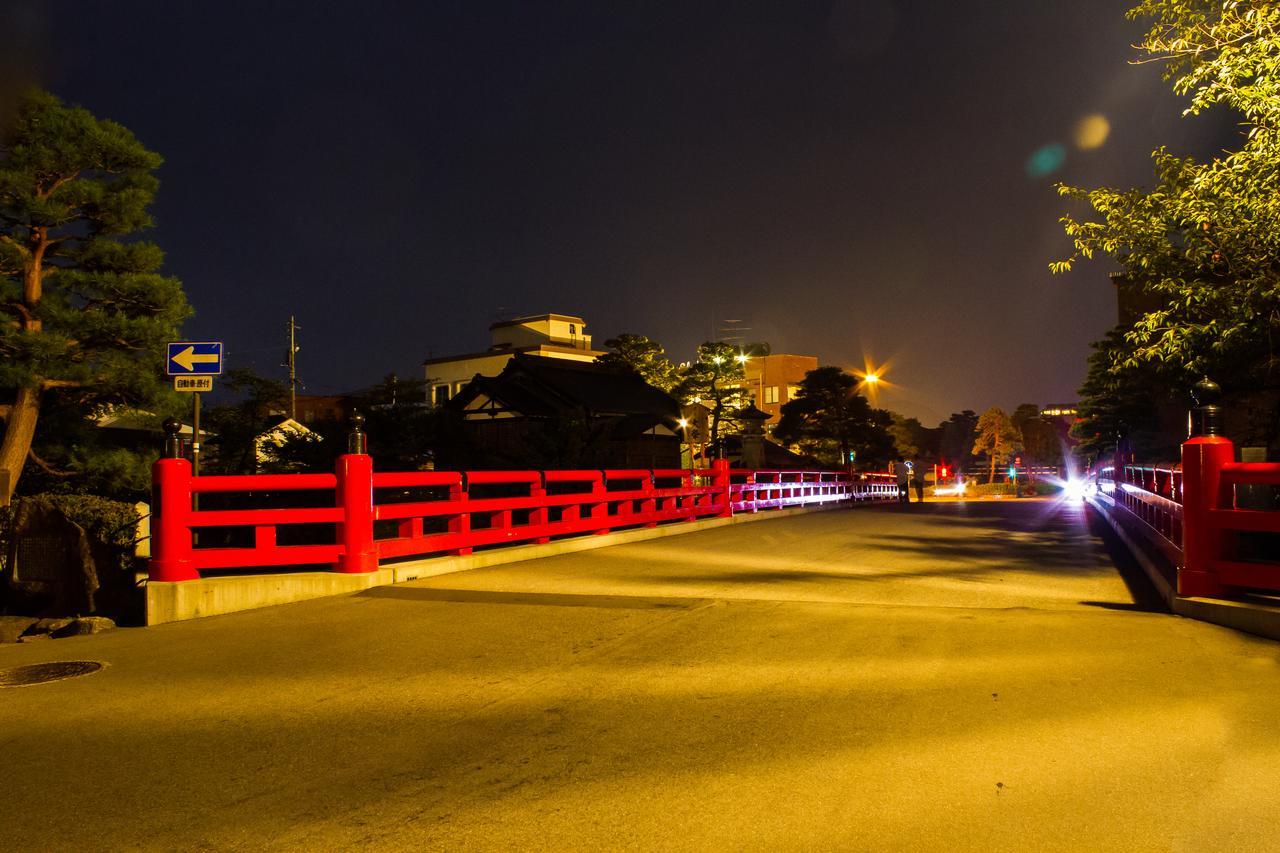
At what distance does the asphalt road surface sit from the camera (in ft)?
10.7

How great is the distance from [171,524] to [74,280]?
9906 mm

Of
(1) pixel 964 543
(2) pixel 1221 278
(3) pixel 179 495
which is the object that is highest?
(2) pixel 1221 278

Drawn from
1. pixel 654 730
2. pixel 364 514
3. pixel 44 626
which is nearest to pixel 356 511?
pixel 364 514

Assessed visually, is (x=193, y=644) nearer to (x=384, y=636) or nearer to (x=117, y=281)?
(x=384, y=636)

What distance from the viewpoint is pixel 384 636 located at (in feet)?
21.4

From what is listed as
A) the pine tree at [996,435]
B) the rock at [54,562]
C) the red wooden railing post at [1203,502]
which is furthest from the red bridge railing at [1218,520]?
the pine tree at [996,435]

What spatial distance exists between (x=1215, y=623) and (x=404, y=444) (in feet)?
42.2

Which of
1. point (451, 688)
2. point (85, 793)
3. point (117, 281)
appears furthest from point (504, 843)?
point (117, 281)

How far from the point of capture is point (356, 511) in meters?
8.67

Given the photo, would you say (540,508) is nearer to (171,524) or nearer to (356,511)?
(356,511)

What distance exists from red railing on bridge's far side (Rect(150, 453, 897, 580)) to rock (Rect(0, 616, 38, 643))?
1607 mm

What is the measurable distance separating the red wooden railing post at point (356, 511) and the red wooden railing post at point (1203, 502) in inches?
267

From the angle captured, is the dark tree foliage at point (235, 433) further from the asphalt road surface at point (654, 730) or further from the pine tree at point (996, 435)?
the pine tree at point (996, 435)

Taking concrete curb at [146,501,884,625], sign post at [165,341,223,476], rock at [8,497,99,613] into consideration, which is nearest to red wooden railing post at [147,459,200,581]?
concrete curb at [146,501,884,625]
